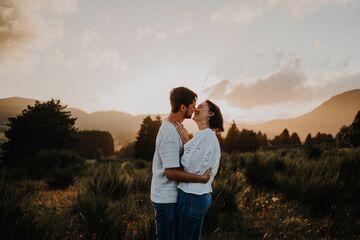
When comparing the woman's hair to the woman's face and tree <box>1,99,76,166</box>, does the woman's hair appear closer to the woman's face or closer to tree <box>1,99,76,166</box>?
the woman's face

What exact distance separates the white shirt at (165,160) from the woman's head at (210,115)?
322 millimetres

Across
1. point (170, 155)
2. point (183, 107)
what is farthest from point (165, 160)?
point (183, 107)

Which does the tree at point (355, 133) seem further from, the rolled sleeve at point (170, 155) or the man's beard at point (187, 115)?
the rolled sleeve at point (170, 155)

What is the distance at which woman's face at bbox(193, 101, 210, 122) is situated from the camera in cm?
299

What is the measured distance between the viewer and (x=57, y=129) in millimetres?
30062

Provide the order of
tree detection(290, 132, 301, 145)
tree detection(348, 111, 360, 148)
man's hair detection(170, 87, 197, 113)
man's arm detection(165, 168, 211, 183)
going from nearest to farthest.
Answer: man's arm detection(165, 168, 211, 183) < man's hair detection(170, 87, 197, 113) < tree detection(348, 111, 360, 148) < tree detection(290, 132, 301, 145)

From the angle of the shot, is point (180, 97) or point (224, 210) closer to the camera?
point (180, 97)

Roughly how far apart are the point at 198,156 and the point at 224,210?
11.9ft

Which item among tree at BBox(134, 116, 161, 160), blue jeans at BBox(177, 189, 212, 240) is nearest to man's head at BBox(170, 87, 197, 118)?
blue jeans at BBox(177, 189, 212, 240)

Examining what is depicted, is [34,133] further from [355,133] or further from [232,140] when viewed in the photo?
[232,140]

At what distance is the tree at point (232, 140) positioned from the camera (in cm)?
4634

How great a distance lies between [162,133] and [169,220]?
823mm

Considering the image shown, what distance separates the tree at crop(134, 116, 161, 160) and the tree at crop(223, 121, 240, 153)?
12.4 m

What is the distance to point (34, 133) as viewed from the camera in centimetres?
2877
